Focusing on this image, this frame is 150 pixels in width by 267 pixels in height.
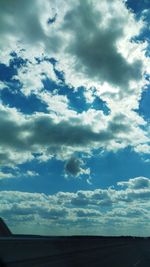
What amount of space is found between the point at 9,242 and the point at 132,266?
8466mm

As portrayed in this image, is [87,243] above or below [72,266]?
above

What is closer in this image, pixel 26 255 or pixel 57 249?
pixel 26 255

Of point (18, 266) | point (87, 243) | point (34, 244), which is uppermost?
point (87, 243)

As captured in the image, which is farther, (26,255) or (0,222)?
(0,222)

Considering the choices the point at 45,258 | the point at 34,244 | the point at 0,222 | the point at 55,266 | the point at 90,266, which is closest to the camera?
the point at 55,266

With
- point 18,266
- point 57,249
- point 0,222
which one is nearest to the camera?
point 18,266

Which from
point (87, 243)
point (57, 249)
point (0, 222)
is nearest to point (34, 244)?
point (57, 249)

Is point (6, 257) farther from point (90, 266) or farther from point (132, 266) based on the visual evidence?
point (132, 266)

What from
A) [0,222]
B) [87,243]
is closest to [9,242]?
[0,222]

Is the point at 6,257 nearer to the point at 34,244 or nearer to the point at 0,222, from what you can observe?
the point at 34,244

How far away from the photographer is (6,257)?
Answer: 64.2 feet

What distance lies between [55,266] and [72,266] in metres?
1.47

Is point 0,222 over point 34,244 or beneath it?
over

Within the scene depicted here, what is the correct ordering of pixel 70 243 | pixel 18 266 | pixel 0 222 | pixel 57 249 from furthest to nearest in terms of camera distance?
pixel 0 222
pixel 70 243
pixel 57 249
pixel 18 266
